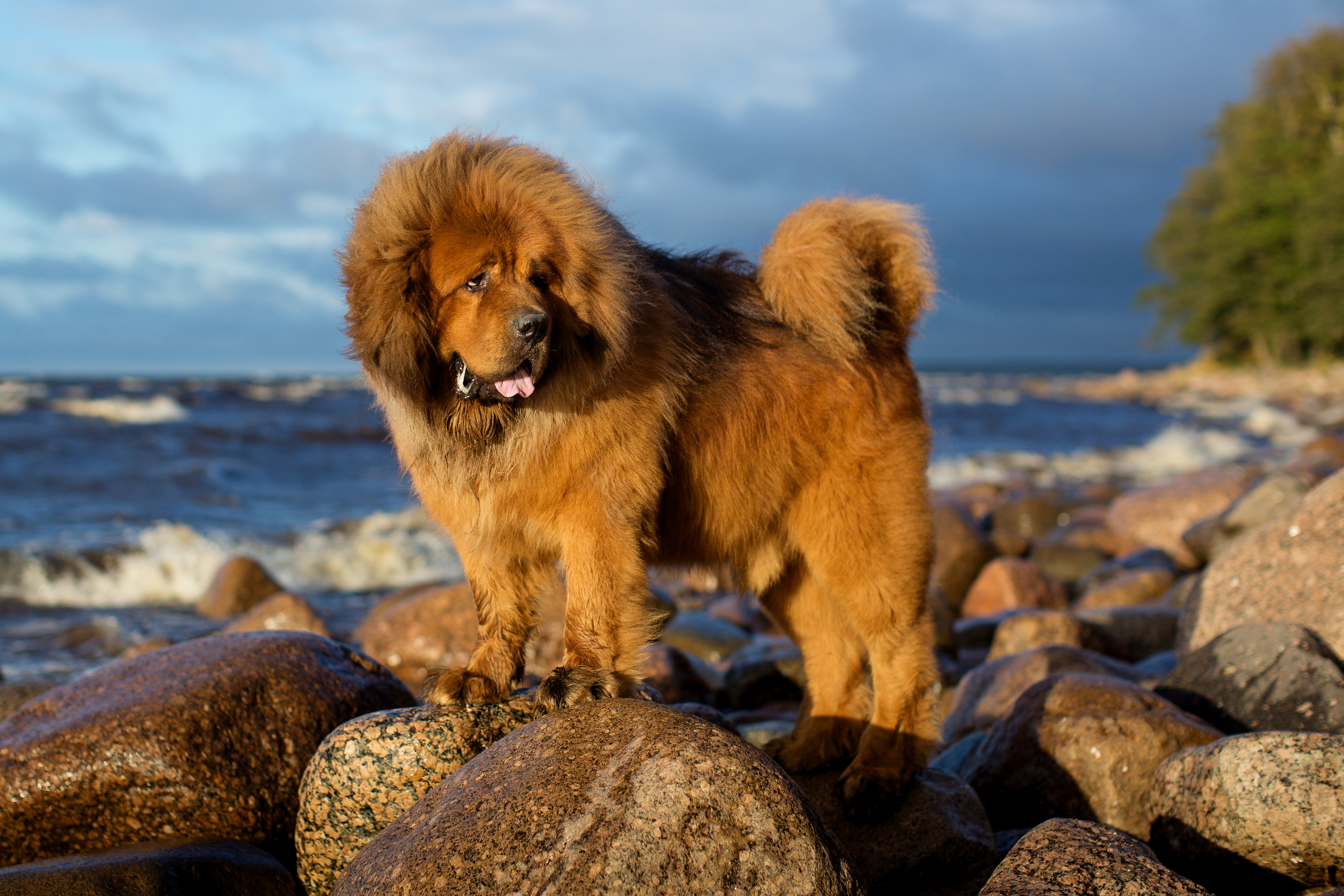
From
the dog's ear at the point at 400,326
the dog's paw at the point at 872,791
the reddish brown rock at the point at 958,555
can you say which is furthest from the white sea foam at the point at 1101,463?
the dog's ear at the point at 400,326

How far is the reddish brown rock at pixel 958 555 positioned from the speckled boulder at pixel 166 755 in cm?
766

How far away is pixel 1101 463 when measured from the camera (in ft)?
78.9

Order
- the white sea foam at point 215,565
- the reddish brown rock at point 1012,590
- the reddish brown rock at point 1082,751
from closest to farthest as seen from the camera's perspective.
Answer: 1. the reddish brown rock at point 1082,751
2. the reddish brown rock at point 1012,590
3. the white sea foam at point 215,565

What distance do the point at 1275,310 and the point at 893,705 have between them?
57.6 m

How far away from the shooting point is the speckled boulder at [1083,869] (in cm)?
309

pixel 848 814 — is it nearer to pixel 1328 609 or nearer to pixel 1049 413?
pixel 1328 609

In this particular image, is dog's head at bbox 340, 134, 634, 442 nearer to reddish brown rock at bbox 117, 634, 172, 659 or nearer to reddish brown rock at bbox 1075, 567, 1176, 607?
reddish brown rock at bbox 117, 634, 172, 659

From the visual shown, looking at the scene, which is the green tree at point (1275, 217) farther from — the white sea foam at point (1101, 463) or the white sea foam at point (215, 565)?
the white sea foam at point (215, 565)

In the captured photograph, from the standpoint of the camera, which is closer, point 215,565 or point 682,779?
point 682,779

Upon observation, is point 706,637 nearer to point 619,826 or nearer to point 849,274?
point 849,274

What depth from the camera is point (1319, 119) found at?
172ft

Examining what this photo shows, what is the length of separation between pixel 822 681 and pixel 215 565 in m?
9.34

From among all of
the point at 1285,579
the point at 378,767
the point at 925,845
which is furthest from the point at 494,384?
the point at 1285,579

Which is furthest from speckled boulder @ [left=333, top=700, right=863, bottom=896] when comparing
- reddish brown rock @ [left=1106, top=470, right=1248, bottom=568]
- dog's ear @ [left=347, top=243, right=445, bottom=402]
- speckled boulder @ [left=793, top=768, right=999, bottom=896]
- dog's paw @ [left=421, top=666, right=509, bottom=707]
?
reddish brown rock @ [left=1106, top=470, right=1248, bottom=568]
